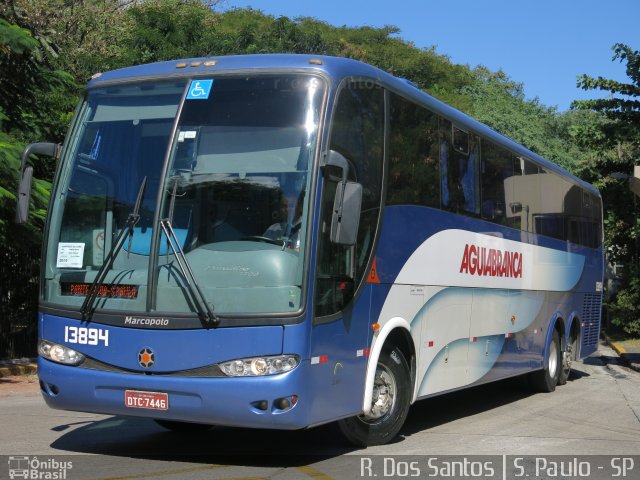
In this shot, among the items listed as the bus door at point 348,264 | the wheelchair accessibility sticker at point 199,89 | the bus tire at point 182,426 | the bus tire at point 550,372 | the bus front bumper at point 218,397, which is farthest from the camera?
the bus tire at point 550,372

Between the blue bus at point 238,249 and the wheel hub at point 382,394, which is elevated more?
the blue bus at point 238,249

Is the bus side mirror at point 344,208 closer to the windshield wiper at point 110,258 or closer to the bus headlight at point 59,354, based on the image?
the windshield wiper at point 110,258

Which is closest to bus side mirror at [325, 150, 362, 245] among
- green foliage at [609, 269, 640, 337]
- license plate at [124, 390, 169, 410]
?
license plate at [124, 390, 169, 410]

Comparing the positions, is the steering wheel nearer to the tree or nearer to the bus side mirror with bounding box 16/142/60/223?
the bus side mirror with bounding box 16/142/60/223

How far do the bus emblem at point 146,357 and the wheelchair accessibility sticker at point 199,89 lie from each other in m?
2.22

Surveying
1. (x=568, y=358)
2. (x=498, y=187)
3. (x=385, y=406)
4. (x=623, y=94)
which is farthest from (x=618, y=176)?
(x=385, y=406)

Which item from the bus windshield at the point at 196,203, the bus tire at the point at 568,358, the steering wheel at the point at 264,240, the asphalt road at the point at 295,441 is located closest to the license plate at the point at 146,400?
the asphalt road at the point at 295,441

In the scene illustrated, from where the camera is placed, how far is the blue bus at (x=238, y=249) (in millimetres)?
7086

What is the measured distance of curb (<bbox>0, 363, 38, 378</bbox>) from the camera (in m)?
15.5

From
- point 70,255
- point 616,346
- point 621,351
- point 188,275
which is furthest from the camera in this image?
point 616,346

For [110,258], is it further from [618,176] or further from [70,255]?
[618,176]

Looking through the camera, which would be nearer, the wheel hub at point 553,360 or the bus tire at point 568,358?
the wheel hub at point 553,360

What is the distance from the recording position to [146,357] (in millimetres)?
7250

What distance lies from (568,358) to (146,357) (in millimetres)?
10177
